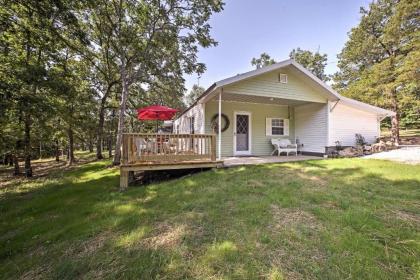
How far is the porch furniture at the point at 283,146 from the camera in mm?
9821

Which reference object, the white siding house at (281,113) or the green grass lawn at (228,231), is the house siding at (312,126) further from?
the green grass lawn at (228,231)

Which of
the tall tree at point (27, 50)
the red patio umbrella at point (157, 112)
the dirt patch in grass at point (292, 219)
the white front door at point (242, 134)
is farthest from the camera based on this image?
the white front door at point (242, 134)

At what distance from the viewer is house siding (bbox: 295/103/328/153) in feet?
30.8

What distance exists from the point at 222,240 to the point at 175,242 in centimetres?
63

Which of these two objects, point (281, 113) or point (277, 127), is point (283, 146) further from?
point (281, 113)

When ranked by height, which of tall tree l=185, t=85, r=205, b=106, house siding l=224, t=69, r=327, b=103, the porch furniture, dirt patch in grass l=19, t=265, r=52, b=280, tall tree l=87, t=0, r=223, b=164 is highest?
tall tree l=185, t=85, r=205, b=106

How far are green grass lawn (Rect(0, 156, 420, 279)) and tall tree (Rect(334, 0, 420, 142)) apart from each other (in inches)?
463

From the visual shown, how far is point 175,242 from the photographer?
269 centimetres

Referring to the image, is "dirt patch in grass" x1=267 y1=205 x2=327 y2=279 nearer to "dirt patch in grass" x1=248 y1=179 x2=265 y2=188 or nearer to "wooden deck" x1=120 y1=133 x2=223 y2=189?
"dirt patch in grass" x1=248 y1=179 x2=265 y2=188

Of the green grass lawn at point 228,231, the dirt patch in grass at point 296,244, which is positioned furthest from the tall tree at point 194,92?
the dirt patch in grass at point 296,244

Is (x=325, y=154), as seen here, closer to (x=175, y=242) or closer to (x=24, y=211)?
(x=175, y=242)

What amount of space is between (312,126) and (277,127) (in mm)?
1655

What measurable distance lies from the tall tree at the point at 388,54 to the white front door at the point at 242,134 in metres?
10.6

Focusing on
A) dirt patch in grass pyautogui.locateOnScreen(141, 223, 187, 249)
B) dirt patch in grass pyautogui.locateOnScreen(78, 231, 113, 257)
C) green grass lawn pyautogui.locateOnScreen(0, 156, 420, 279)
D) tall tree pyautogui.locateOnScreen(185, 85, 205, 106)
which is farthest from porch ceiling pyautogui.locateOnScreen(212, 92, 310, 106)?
tall tree pyautogui.locateOnScreen(185, 85, 205, 106)
